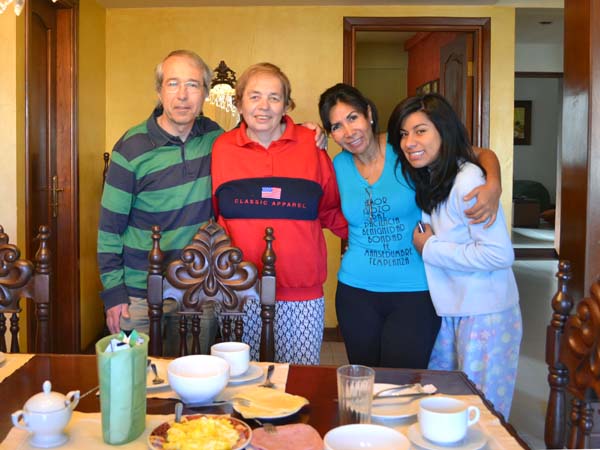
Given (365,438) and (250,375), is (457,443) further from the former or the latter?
(250,375)

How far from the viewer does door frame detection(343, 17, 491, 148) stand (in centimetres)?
465

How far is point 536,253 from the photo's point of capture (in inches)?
371

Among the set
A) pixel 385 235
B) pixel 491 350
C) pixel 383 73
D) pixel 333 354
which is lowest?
pixel 333 354

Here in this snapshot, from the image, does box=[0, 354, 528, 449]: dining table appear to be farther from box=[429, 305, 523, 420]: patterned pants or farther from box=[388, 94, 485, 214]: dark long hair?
box=[388, 94, 485, 214]: dark long hair

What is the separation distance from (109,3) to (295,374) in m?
3.89

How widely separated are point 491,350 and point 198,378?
3.90 ft

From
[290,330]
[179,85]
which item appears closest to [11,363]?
[290,330]

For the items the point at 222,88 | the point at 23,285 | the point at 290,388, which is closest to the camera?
the point at 290,388

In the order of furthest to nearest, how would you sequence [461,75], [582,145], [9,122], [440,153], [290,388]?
[461,75] < [9,122] < [582,145] < [440,153] < [290,388]

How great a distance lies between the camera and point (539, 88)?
12.6m

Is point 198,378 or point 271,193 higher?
point 271,193

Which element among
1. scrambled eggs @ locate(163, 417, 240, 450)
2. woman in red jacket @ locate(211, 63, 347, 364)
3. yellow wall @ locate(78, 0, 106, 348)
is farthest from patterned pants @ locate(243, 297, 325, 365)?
yellow wall @ locate(78, 0, 106, 348)

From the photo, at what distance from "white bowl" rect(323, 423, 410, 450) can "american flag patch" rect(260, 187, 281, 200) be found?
122 cm

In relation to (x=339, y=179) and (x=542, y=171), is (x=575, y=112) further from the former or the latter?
(x=542, y=171)
